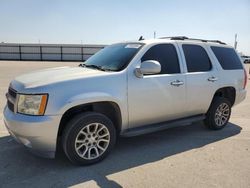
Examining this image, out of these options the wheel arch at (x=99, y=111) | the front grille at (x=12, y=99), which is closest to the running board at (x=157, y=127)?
the wheel arch at (x=99, y=111)

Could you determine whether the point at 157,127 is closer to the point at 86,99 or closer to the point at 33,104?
the point at 86,99

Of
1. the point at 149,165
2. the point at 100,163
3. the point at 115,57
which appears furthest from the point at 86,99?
the point at 149,165

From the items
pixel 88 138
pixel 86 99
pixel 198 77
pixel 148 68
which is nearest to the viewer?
pixel 86 99

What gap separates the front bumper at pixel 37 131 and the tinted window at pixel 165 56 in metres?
1.97

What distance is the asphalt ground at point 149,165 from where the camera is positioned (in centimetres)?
373

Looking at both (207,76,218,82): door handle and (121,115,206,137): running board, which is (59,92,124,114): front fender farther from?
(207,76,218,82): door handle

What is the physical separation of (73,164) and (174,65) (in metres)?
2.46

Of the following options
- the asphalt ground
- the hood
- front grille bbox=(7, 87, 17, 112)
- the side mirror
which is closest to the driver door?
the side mirror

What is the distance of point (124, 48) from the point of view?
5.09m

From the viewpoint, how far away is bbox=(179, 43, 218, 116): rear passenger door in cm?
531

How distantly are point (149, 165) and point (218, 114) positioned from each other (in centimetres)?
248

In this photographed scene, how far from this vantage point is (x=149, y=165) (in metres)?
4.27

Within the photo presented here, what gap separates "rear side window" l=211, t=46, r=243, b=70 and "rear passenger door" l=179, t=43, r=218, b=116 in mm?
331

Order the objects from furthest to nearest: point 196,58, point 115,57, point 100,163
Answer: point 196,58, point 115,57, point 100,163
